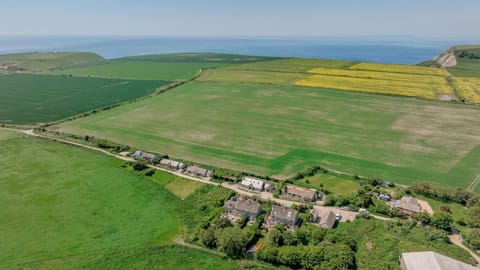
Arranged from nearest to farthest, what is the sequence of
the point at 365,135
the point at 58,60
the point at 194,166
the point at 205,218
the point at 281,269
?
1. the point at 281,269
2. the point at 205,218
3. the point at 194,166
4. the point at 365,135
5. the point at 58,60

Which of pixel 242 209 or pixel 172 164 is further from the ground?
pixel 172 164

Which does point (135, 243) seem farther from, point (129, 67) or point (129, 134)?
point (129, 67)

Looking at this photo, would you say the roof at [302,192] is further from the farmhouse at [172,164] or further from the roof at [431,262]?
the farmhouse at [172,164]

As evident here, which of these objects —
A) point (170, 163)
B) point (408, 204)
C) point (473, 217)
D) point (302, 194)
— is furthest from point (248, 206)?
point (473, 217)

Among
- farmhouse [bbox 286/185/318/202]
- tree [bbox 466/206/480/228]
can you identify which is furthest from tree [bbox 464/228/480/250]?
farmhouse [bbox 286/185/318/202]

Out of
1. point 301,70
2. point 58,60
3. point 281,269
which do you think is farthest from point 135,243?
point 58,60

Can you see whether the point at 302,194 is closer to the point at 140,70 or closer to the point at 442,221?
the point at 442,221
